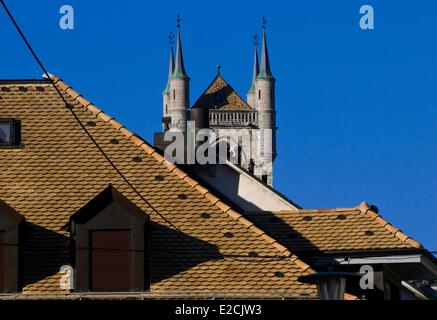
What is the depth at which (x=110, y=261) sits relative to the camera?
91.1ft

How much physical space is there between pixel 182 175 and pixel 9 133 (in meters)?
2.91

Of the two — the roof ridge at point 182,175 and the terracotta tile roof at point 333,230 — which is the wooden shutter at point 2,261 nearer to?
the roof ridge at point 182,175

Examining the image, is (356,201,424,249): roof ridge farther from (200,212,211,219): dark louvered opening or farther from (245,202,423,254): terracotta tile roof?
(200,212,211,219): dark louvered opening

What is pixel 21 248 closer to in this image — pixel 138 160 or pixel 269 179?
pixel 138 160

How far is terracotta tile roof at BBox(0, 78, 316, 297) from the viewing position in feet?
90.6

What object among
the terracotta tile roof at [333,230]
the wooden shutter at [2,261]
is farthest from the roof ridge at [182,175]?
the wooden shutter at [2,261]

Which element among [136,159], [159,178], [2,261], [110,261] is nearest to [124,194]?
[159,178]

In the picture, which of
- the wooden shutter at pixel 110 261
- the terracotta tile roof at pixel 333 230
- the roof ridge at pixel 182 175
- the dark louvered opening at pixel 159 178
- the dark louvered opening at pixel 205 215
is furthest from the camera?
the terracotta tile roof at pixel 333 230

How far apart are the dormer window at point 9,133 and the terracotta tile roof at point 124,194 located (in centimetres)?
12

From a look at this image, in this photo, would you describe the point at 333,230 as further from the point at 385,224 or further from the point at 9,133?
the point at 9,133

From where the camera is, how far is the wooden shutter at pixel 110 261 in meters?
27.7

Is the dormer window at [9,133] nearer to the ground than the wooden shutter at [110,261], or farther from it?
farther from it

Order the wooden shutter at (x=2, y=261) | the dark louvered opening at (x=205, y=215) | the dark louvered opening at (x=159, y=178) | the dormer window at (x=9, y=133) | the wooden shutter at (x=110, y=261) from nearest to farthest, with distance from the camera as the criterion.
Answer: the wooden shutter at (x=2, y=261) → the wooden shutter at (x=110, y=261) → the dark louvered opening at (x=205, y=215) → the dark louvered opening at (x=159, y=178) → the dormer window at (x=9, y=133)
